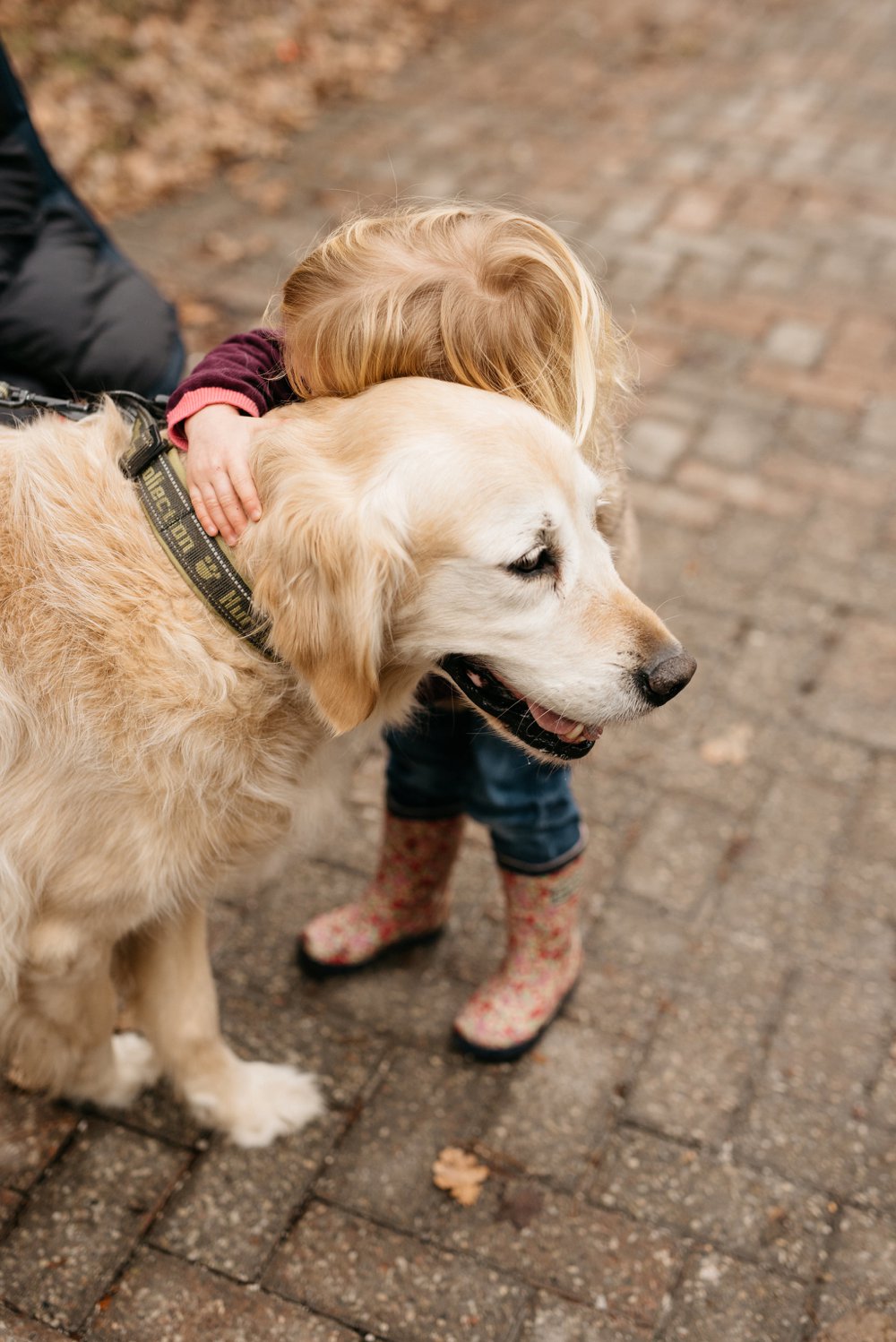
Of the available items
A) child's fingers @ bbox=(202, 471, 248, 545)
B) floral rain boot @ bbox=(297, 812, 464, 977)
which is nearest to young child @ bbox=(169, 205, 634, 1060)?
child's fingers @ bbox=(202, 471, 248, 545)

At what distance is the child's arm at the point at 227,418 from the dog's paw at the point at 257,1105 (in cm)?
126

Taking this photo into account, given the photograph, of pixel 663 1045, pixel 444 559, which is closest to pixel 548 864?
pixel 663 1045

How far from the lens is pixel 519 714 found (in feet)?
6.68

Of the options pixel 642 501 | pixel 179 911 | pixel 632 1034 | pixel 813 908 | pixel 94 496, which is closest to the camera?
pixel 94 496

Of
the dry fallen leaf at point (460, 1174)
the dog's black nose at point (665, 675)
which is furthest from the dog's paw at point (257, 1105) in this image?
the dog's black nose at point (665, 675)

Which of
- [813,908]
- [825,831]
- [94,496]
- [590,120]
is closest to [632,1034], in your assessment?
[813,908]

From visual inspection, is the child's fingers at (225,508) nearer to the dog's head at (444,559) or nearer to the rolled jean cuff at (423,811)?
the dog's head at (444,559)

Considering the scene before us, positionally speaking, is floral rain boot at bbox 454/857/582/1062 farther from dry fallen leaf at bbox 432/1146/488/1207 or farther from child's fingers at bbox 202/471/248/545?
child's fingers at bbox 202/471/248/545

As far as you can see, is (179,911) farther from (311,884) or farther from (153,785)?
(311,884)

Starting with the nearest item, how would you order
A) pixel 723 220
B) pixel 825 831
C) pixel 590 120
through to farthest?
pixel 825 831 < pixel 723 220 < pixel 590 120

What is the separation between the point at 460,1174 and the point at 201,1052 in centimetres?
60

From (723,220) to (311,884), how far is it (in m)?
4.46

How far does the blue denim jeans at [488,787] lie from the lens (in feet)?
7.77

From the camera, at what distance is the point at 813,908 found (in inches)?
116
